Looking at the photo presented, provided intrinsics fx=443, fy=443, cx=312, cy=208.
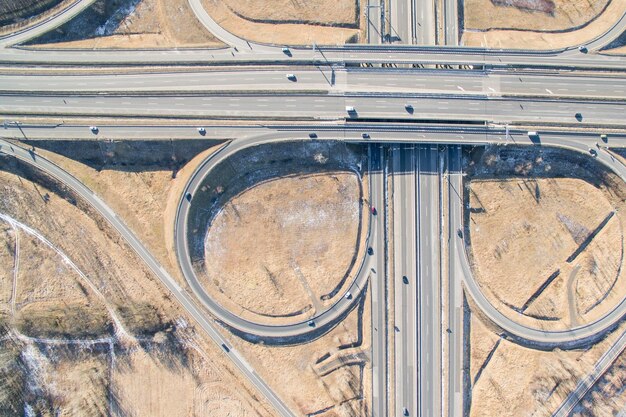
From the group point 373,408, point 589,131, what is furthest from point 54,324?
point 589,131

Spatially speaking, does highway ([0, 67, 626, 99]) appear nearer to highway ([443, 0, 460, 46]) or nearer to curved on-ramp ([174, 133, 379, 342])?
highway ([443, 0, 460, 46])

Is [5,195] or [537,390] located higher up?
[5,195]

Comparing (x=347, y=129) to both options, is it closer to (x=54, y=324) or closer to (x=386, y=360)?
(x=386, y=360)

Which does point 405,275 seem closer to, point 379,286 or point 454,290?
point 379,286

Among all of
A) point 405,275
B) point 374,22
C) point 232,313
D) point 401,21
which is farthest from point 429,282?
point 374,22

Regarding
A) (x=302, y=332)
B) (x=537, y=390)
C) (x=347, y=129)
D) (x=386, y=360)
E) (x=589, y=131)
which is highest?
(x=347, y=129)

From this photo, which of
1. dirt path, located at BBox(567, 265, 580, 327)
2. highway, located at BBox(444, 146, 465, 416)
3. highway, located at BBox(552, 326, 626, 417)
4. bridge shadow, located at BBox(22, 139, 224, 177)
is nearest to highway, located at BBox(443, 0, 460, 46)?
highway, located at BBox(444, 146, 465, 416)
